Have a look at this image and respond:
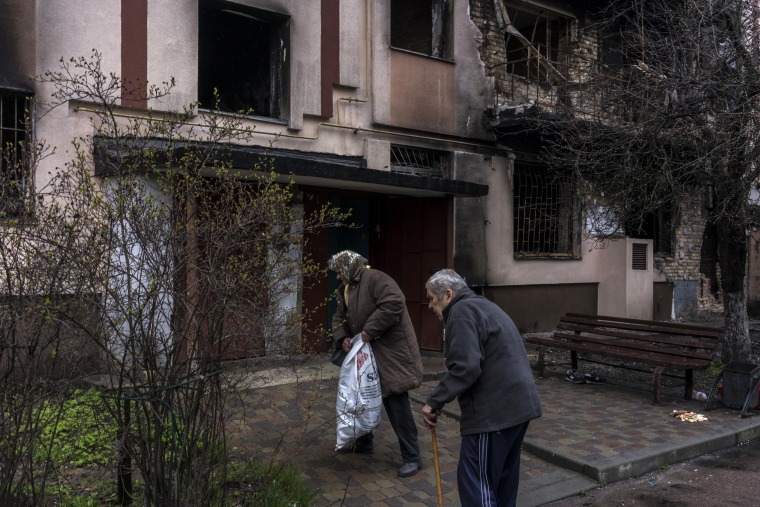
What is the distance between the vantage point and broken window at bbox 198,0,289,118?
9125mm

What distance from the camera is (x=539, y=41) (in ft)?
44.1

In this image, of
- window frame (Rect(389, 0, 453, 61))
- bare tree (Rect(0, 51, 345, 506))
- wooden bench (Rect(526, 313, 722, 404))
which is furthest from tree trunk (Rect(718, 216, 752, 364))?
bare tree (Rect(0, 51, 345, 506))

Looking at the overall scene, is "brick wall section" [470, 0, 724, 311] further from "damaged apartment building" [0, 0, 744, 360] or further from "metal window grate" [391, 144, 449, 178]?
"metal window grate" [391, 144, 449, 178]

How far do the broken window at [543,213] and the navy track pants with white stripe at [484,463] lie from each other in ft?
27.2

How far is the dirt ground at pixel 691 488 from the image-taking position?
4.75 m

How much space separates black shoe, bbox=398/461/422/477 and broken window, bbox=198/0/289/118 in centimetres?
573

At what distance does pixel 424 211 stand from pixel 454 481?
597cm

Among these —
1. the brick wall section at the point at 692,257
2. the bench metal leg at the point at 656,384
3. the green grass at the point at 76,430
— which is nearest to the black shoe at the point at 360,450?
the green grass at the point at 76,430

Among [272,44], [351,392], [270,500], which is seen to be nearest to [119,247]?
[270,500]

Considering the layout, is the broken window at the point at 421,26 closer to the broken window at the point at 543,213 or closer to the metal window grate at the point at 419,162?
the metal window grate at the point at 419,162

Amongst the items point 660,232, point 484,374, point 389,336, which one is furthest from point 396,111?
point 660,232

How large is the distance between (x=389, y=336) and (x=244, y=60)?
6093mm

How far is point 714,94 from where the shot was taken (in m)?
8.15

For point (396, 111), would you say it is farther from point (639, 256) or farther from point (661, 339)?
point (639, 256)
